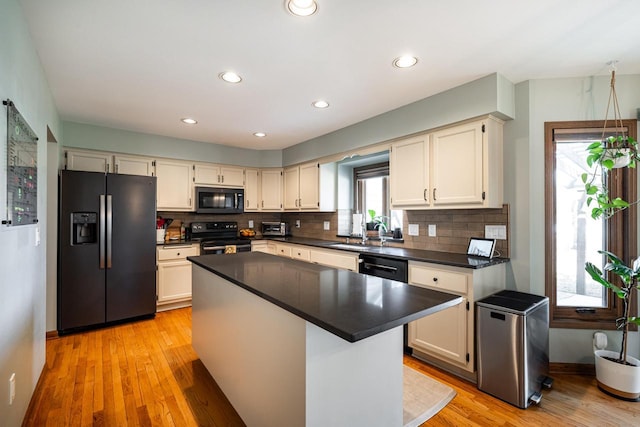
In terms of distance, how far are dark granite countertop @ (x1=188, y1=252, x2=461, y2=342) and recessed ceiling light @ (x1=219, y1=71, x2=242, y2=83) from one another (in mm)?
1513

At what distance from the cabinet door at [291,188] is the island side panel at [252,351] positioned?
2.53 m

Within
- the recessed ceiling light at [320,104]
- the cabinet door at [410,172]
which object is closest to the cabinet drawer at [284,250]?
the cabinet door at [410,172]

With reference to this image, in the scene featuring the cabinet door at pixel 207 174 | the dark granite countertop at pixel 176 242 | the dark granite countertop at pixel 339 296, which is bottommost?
the dark granite countertop at pixel 339 296

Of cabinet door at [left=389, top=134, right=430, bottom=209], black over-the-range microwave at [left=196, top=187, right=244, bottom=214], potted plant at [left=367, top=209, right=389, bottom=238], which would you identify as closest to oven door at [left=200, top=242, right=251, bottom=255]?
black over-the-range microwave at [left=196, top=187, right=244, bottom=214]

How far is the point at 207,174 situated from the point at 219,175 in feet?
0.61

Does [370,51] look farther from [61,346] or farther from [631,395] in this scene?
[61,346]

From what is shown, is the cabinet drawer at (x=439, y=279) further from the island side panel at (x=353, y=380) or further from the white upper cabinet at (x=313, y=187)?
the white upper cabinet at (x=313, y=187)

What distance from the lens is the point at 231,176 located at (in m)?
4.81

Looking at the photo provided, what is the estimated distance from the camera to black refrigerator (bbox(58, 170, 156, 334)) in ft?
10.4

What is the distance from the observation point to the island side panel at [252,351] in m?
1.29

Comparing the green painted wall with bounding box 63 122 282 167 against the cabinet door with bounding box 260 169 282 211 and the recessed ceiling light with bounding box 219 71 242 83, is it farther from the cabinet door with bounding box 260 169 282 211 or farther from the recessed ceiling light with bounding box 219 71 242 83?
the recessed ceiling light with bounding box 219 71 242 83

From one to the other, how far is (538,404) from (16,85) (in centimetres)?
371

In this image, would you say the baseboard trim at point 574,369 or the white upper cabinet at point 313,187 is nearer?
the baseboard trim at point 574,369

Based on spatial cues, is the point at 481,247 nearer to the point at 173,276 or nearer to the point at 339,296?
the point at 339,296
